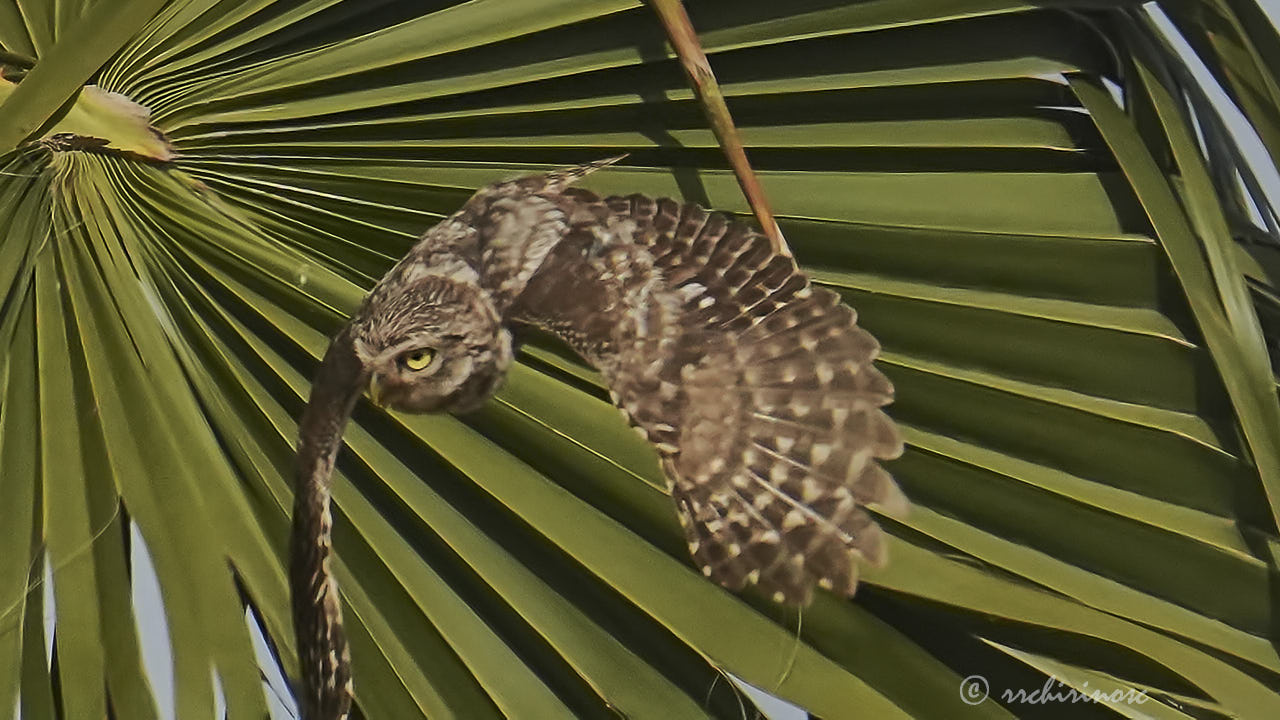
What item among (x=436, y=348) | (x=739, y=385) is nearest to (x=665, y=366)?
(x=739, y=385)

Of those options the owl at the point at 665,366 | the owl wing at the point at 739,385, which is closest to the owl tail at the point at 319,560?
the owl at the point at 665,366

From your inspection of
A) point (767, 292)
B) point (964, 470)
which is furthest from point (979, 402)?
point (767, 292)

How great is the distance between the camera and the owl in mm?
645

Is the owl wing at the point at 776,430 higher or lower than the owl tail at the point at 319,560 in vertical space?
higher

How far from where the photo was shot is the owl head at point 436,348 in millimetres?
690

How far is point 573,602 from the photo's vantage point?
27.0 inches

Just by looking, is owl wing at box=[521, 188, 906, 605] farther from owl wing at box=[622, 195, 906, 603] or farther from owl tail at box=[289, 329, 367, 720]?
owl tail at box=[289, 329, 367, 720]

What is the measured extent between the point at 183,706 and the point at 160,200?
0.36 meters

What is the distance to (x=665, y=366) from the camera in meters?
0.66

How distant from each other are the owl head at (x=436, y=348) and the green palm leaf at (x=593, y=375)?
17 mm

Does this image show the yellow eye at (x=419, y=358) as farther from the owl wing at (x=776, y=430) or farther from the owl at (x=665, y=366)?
the owl wing at (x=776, y=430)

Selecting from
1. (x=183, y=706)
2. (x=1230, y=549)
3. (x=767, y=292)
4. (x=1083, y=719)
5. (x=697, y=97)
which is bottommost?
(x=183, y=706)

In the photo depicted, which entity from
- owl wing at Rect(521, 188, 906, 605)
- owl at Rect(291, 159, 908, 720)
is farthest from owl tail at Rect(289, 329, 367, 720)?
owl wing at Rect(521, 188, 906, 605)

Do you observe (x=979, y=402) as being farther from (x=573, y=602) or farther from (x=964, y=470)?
(x=573, y=602)
